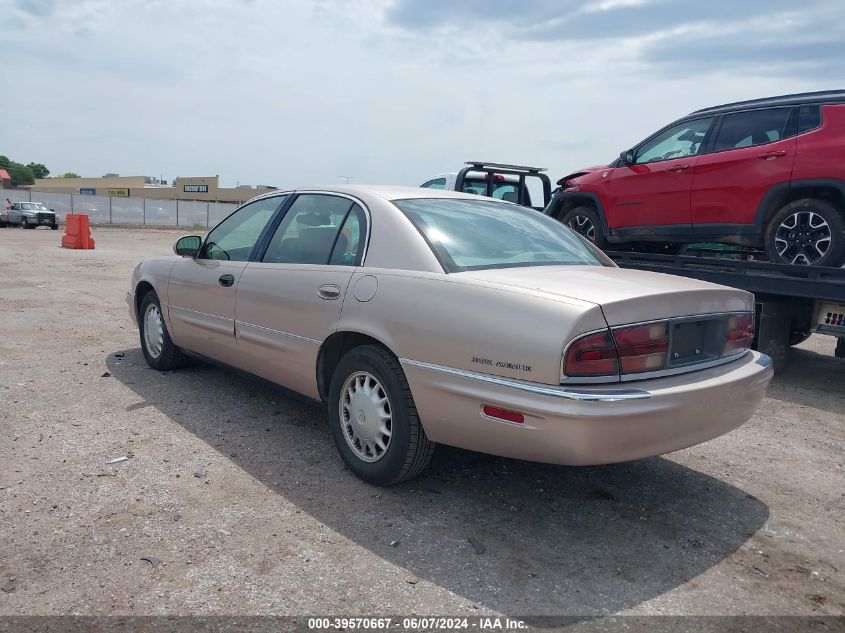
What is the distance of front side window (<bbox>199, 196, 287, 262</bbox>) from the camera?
479cm

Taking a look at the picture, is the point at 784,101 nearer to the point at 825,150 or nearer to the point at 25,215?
the point at 825,150

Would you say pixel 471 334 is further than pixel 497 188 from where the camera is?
No

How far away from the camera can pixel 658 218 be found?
24.4ft

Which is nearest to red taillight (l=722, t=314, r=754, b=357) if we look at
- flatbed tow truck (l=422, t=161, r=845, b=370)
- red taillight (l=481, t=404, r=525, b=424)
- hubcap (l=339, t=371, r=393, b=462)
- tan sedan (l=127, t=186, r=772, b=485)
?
tan sedan (l=127, t=186, r=772, b=485)

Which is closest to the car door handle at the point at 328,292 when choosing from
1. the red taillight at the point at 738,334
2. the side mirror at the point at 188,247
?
the side mirror at the point at 188,247

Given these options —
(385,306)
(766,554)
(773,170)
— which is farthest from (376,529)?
(773,170)

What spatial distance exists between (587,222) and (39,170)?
138m

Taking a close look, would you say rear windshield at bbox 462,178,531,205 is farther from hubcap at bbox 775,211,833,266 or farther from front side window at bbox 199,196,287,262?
front side window at bbox 199,196,287,262

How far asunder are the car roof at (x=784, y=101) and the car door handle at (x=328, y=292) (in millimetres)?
5005

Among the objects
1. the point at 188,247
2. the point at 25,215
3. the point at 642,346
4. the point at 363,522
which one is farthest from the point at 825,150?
the point at 25,215

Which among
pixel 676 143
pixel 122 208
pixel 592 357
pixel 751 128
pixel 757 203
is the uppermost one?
pixel 751 128

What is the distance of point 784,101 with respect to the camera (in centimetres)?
647

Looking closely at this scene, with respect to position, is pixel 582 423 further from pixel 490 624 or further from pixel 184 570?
pixel 184 570

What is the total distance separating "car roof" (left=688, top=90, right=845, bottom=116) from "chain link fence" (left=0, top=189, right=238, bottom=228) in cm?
3550
